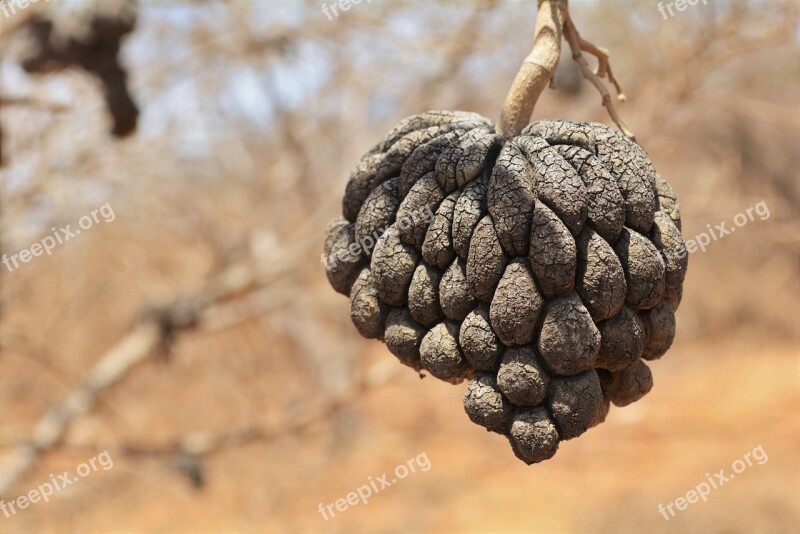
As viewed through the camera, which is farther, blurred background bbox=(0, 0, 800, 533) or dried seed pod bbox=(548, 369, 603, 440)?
blurred background bbox=(0, 0, 800, 533)

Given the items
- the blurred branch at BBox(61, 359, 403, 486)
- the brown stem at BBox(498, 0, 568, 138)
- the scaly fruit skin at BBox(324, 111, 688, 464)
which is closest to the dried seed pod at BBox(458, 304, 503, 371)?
the scaly fruit skin at BBox(324, 111, 688, 464)

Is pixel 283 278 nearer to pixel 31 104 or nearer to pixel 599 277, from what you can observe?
pixel 31 104

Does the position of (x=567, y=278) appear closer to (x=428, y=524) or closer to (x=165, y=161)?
(x=165, y=161)

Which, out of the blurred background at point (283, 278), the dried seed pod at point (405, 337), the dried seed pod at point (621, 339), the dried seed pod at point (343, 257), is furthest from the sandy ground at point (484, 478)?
the dried seed pod at point (621, 339)

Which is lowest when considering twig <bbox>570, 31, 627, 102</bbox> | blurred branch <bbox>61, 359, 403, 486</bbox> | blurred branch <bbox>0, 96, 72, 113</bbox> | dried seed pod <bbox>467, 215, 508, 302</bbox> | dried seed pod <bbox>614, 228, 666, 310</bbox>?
dried seed pod <bbox>614, 228, 666, 310</bbox>

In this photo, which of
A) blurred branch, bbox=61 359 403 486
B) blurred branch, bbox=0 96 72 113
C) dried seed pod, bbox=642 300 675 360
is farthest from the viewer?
blurred branch, bbox=61 359 403 486

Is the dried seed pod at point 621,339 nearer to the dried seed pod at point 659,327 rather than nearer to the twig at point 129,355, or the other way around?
the dried seed pod at point 659,327

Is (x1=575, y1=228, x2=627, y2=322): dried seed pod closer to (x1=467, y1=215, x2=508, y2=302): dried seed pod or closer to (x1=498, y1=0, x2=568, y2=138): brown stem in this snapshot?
(x1=467, y1=215, x2=508, y2=302): dried seed pod
